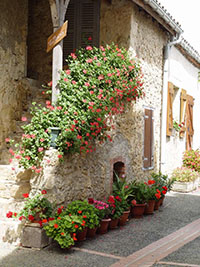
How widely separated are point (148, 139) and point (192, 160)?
355 centimetres

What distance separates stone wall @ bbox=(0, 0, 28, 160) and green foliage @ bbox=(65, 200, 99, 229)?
2.23 meters

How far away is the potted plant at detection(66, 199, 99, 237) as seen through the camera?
5477 millimetres

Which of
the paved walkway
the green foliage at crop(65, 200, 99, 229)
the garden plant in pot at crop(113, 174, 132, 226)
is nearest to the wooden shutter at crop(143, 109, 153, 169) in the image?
the garden plant in pot at crop(113, 174, 132, 226)

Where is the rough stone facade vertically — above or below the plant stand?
above

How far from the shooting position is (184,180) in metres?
10.5

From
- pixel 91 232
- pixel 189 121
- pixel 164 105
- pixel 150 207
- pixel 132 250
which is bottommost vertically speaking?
pixel 132 250

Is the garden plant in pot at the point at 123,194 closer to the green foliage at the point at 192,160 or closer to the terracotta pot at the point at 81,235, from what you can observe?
the terracotta pot at the point at 81,235

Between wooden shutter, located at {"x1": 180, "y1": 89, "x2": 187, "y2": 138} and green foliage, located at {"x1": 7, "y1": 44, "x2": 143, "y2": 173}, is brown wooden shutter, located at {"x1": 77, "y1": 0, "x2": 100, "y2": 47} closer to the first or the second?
green foliage, located at {"x1": 7, "y1": 44, "x2": 143, "y2": 173}

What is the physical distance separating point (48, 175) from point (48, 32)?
465 centimetres

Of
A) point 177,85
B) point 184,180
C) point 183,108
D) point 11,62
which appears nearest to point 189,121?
point 183,108

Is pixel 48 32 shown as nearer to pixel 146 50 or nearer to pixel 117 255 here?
pixel 146 50

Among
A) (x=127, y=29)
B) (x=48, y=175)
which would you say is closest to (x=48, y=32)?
(x=127, y=29)

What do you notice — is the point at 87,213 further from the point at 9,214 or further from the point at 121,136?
the point at 121,136

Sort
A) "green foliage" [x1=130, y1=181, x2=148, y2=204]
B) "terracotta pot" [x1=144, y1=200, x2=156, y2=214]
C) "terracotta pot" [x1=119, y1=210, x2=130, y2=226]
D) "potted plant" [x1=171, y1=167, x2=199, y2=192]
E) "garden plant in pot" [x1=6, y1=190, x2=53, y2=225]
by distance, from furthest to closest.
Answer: "potted plant" [x1=171, y1=167, x2=199, y2=192] < "terracotta pot" [x1=144, y1=200, x2=156, y2=214] < "green foliage" [x1=130, y1=181, x2=148, y2=204] < "terracotta pot" [x1=119, y1=210, x2=130, y2=226] < "garden plant in pot" [x1=6, y1=190, x2=53, y2=225]
